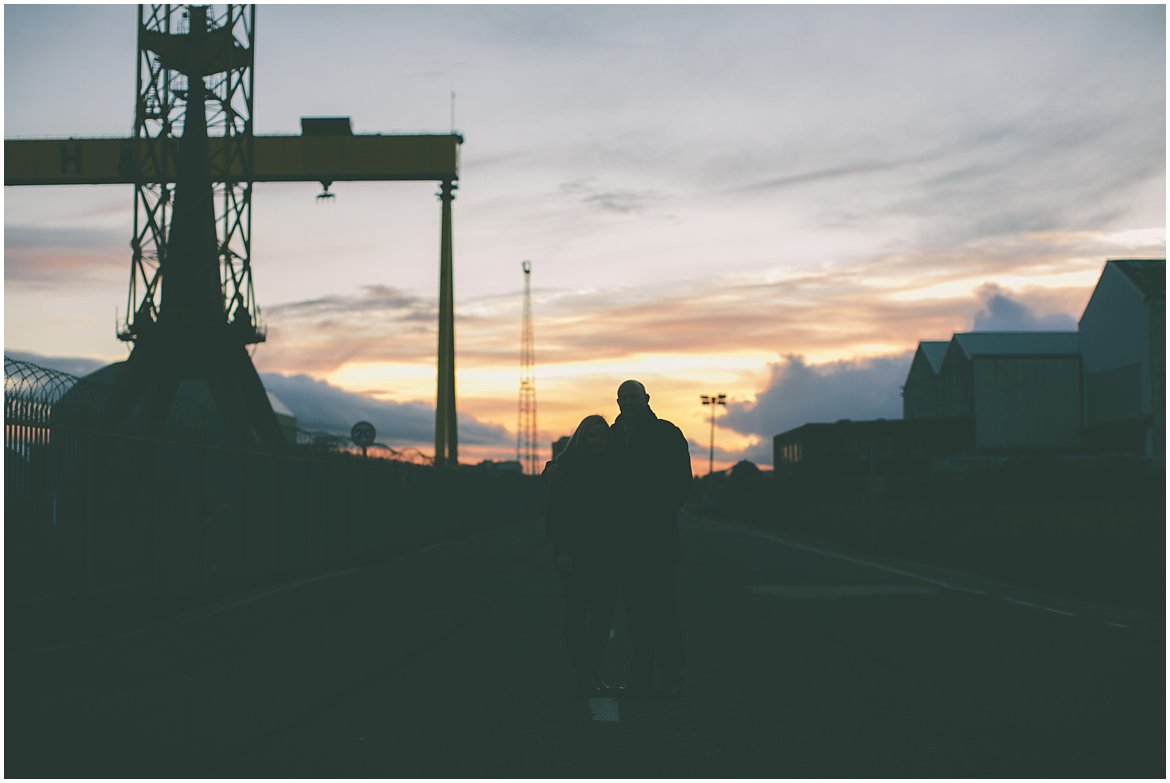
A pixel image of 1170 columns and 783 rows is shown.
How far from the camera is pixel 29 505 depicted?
1302 cm

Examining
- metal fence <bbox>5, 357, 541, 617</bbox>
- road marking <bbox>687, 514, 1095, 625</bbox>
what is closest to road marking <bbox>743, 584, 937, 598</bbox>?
road marking <bbox>687, 514, 1095, 625</bbox>

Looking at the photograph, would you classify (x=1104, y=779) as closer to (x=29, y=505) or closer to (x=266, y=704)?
(x=266, y=704)

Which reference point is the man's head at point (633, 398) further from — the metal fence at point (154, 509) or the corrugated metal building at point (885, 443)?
the corrugated metal building at point (885, 443)

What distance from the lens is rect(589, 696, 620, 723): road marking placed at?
290 inches

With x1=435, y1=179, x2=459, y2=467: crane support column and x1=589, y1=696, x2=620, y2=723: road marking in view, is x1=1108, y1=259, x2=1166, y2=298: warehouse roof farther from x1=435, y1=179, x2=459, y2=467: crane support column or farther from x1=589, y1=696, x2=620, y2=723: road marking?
x1=589, y1=696, x2=620, y2=723: road marking

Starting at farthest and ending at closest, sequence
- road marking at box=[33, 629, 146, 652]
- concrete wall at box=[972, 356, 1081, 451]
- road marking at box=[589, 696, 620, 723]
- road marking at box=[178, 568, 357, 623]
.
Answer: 1. concrete wall at box=[972, 356, 1081, 451]
2. road marking at box=[178, 568, 357, 623]
3. road marking at box=[33, 629, 146, 652]
4. road marking at box=[589, 696, 620, 723]

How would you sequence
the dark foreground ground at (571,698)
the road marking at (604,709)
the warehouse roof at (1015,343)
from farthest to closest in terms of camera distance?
the warehouse roof at (1015,343), the road marking at (604,709), the dark foreground ground at (571,698)

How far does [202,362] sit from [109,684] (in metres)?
34.4

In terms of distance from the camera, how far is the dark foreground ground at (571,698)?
6211mm

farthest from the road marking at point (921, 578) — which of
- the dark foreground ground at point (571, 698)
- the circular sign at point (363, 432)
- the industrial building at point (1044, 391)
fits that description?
the industrial building at point (1044, 391)

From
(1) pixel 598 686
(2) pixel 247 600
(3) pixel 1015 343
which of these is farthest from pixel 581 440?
(3) pixel 1015 343

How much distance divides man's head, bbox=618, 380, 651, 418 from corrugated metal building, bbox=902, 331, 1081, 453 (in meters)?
80.0

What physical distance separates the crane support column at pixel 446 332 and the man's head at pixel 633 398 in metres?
43.9

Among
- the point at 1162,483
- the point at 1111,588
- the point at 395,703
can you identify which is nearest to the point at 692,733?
the point at 395,703
